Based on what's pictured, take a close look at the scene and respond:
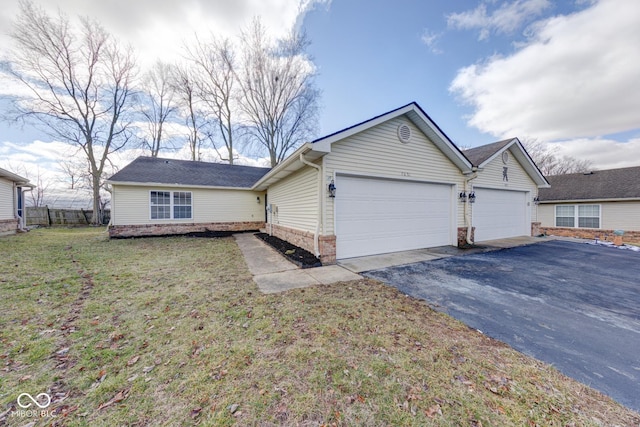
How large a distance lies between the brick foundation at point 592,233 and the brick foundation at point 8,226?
31.3 meters

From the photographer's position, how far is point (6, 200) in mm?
11805

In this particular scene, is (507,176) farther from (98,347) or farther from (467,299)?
(98,347)

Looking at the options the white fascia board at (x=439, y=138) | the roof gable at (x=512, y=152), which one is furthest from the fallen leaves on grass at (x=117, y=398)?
the roof gable at (x=512, y=152)

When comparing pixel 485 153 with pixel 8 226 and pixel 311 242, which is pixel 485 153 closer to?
pixel 311 242

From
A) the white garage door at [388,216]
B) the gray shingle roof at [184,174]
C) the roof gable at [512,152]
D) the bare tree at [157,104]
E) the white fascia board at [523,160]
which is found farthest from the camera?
the bare tree at [157,104]

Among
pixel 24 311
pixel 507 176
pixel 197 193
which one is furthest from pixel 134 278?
pixel 507 176

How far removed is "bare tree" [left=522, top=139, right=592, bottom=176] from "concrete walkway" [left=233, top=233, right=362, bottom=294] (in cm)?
3421

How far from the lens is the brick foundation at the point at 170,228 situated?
11000 mm

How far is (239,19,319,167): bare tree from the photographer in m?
18.1

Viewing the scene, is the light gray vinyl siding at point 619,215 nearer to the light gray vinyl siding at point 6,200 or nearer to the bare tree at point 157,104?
the bare tree at point 157,104

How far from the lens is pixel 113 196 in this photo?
10.8 metres

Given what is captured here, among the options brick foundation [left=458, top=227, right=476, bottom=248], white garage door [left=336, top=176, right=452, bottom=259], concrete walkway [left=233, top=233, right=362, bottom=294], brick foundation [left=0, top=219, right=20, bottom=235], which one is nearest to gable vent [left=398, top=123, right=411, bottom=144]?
white garage door [left=336, top=176, right=452, bottom=259]

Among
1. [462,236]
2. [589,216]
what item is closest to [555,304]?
[462,236]

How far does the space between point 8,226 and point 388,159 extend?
752 inches
